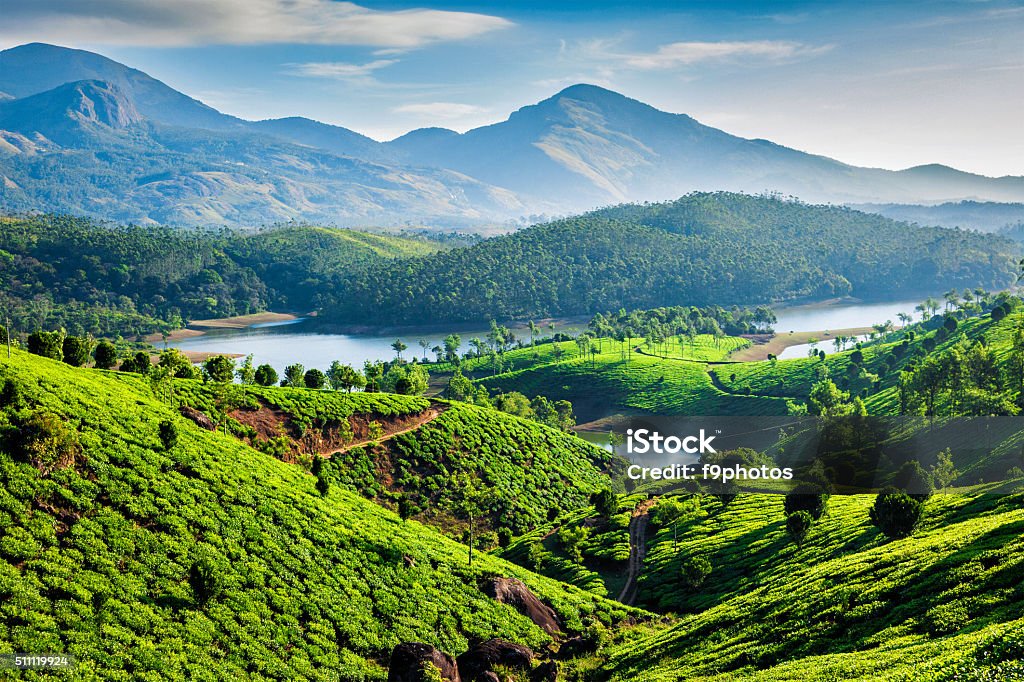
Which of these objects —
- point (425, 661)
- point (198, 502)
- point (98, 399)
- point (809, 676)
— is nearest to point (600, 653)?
point (425, 661)

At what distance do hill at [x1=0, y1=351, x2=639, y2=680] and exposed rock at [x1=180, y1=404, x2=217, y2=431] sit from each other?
10.8m

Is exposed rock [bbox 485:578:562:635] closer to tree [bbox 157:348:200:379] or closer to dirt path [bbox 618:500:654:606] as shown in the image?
dirt path [bbox 618:500:654:606]

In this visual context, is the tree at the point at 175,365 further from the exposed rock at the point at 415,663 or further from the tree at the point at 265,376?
the exposed rock at the point at 415,663

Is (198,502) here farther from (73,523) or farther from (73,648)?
(73,648)

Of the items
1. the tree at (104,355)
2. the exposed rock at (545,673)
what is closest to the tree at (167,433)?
the exposed rock at (545,673)

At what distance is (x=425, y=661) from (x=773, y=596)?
2415cm

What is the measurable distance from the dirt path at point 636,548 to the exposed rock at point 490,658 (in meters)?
23.4

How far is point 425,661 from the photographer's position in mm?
36906

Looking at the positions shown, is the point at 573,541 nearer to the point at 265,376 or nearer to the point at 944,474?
the point at 944,474

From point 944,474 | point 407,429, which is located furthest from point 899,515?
point 407,429

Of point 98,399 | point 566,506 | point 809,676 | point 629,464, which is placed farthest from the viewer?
point 629,464

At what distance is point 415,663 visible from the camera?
36938 millimetres

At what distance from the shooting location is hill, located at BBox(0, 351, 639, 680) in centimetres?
3400

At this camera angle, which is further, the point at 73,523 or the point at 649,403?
the point at 649,403
